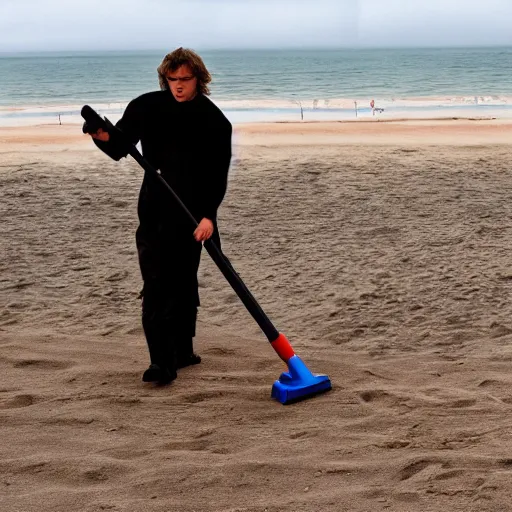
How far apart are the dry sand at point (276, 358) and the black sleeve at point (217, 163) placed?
35.4 inches

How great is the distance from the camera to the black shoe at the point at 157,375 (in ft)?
13.1

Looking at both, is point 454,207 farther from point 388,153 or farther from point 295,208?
point 388,153

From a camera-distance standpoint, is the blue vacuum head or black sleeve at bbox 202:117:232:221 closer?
Answer: the blue vacuum head

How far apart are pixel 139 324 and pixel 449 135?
10697 mm

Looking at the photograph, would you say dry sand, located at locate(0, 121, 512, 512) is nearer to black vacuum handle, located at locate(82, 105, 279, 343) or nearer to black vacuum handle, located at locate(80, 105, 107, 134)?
black vacuum handle, located at locate(82, 105, 279, 343)

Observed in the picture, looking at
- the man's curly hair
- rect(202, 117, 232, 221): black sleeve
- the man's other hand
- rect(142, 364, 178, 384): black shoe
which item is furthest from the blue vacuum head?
the man's curly hair

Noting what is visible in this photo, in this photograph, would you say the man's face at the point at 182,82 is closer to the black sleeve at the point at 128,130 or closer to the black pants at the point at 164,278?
the black sleeve at the point at 128,130

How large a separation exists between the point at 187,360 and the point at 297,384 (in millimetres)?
736

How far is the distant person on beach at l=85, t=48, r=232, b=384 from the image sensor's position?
12.5 feet

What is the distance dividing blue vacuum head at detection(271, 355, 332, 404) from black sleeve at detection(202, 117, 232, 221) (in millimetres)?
811

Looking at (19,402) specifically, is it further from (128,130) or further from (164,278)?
(128,130)

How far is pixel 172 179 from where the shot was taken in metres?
3.97

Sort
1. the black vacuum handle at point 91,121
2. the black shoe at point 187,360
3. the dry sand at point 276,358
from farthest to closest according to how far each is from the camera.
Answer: the black shoe at point 187,360
the black vacuum handle at point 91,121
the dry sand at point 276,358

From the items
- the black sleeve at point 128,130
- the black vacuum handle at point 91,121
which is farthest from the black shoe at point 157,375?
the black vacuum handle at point 91,121
